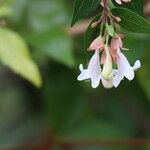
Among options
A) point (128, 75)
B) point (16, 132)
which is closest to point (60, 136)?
point (16, 132)

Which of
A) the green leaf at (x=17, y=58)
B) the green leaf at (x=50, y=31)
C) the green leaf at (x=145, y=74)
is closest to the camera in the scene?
the green leaf at (x=17, y=58)

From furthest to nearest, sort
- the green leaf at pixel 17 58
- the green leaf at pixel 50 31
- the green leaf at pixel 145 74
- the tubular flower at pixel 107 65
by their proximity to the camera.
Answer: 1. the green leaf at pixel 145 74
2. the green leaf at pixel 50 31
3. the green leaf at pixel 17 58
4. the tubular flower at pixel 107 65

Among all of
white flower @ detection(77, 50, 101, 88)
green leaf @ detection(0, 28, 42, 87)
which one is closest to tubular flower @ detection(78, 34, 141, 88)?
white flower @ detection(77, 50, 101, 88)

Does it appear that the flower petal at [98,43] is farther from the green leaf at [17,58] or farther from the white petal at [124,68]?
the green leaf at [17,58]

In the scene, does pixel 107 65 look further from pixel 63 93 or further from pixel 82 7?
Result: pixel 63 93

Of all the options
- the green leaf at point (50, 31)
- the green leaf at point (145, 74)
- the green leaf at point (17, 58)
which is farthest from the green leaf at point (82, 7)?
the green leaf at point (145, 74)
